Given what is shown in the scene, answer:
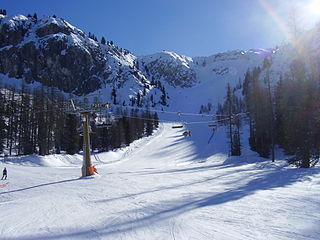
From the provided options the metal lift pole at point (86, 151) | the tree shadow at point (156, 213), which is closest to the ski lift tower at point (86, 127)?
the metal lift pole at point (86, 151)

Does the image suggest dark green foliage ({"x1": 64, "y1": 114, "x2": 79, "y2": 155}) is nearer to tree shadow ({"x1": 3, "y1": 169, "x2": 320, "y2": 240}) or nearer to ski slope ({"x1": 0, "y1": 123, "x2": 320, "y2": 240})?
ski slope ({"x1": 0, "y1": 123, "x2": 320, "y2": 240})

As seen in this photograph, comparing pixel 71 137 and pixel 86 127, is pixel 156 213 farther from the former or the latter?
pixel 71 137

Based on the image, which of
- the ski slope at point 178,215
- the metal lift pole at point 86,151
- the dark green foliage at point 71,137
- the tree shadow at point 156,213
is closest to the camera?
the ski slope at point 178,215

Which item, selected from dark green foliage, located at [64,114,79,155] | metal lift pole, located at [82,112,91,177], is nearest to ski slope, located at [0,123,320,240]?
metal lift pole, located at [82,112,91,177]

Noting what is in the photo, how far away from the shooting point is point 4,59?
622ft

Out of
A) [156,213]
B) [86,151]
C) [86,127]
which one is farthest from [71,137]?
[156,213]

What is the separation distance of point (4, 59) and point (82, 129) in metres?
204

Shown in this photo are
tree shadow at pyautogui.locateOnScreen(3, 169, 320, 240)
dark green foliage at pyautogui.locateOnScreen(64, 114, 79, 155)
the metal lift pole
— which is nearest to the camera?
tree shadow at pyautogui.locateOnScreen(3, 169, 320, 240)

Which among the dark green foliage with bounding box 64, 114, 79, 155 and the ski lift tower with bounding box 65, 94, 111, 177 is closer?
the ski lift tower with bounding box 65, 94, 111, 177

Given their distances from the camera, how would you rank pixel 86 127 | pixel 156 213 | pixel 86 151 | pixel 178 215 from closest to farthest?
pixel 178 215 → pixel 156 213 → pixel 86 151 → pixel 86 127

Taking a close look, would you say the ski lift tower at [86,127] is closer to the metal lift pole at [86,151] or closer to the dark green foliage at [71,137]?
the metal lift pole at [86,151]

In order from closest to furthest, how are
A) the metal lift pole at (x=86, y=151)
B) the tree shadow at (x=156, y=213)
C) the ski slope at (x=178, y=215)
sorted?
1. the ski slope at (x=178, y=215)
2. the tree shadow at (x=156, y=213)
3. the metal lift pole at (x=86, y=151)

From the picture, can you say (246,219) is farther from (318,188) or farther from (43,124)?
(43,124)

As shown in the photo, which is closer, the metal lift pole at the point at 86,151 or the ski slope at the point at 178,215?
the ski slope at the point at 178,215
